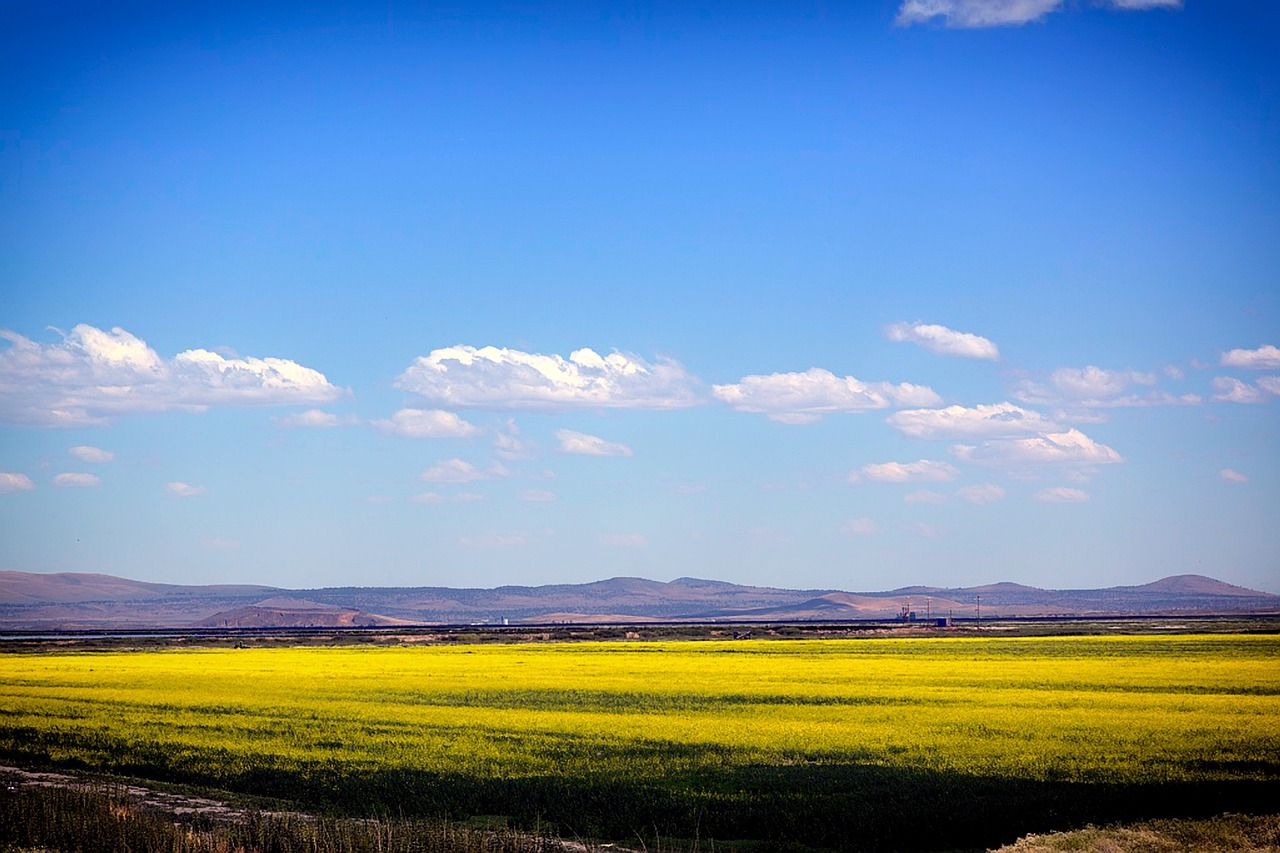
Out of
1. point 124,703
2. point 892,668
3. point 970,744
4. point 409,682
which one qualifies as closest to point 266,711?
point 124,703

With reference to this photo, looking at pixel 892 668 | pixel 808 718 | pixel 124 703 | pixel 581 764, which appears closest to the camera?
pixel 581 764

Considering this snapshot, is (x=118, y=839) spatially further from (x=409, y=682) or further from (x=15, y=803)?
(x=409, y=682)

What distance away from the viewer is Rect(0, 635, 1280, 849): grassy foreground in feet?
65.0

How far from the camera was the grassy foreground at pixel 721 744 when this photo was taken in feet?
65.0

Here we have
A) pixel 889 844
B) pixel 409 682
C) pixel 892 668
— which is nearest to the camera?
pixel 889 844

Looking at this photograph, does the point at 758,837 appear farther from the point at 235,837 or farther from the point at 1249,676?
the point at 1249,676

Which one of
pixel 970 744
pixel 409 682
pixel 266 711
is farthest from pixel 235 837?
pixel 409 682

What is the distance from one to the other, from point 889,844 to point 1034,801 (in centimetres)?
333

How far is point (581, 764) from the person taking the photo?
939 inches

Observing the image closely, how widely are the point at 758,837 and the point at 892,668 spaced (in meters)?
31.0

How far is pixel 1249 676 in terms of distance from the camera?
1608 inches

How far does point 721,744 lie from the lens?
26.1m

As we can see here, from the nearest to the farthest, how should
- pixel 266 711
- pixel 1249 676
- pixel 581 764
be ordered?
pixel 581 764 → pixel 266 711 → pixel 1249 676

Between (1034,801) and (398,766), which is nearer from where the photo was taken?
(1034,801)
